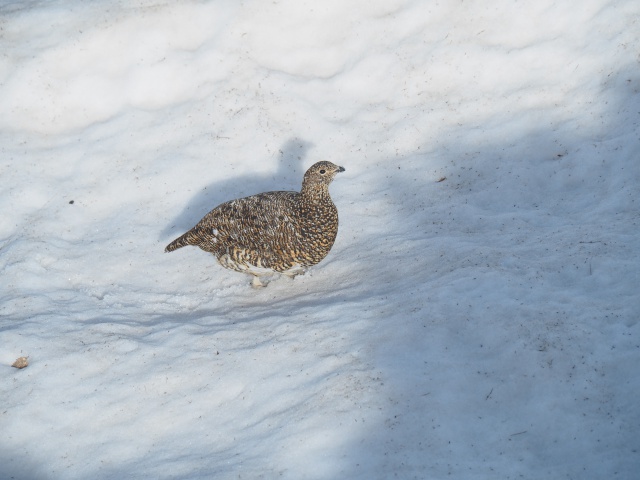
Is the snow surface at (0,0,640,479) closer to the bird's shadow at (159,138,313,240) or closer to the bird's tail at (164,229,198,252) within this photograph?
the bird's shadow at (159,138,313,240)

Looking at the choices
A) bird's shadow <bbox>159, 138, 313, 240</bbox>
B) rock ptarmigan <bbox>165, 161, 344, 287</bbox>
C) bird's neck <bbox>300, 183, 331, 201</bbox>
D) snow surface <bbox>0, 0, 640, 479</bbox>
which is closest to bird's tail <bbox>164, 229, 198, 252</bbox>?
rock ptarmigan <bbox>165, 161, 344, 287</bbox>

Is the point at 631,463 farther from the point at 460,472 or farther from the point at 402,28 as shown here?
the point at 402,28

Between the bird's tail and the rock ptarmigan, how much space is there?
6.2 inches

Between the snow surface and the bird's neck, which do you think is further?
the bird's neck

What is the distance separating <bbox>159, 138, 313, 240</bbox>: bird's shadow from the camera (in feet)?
24.1

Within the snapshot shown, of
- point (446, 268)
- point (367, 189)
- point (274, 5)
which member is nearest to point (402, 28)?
point (274, 5)

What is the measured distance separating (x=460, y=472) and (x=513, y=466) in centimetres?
33

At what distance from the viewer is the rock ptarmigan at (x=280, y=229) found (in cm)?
604

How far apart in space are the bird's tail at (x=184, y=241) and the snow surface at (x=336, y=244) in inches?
15.2

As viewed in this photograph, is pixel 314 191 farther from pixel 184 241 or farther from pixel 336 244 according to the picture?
pixel 184 241

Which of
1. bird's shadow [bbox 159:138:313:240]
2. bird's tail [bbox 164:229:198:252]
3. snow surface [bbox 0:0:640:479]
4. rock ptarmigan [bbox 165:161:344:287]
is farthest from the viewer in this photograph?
bird's shadow [bbox 159:138:313:240]

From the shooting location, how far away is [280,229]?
20.0 feet

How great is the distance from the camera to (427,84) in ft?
27.1

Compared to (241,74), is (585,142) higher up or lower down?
lower down
